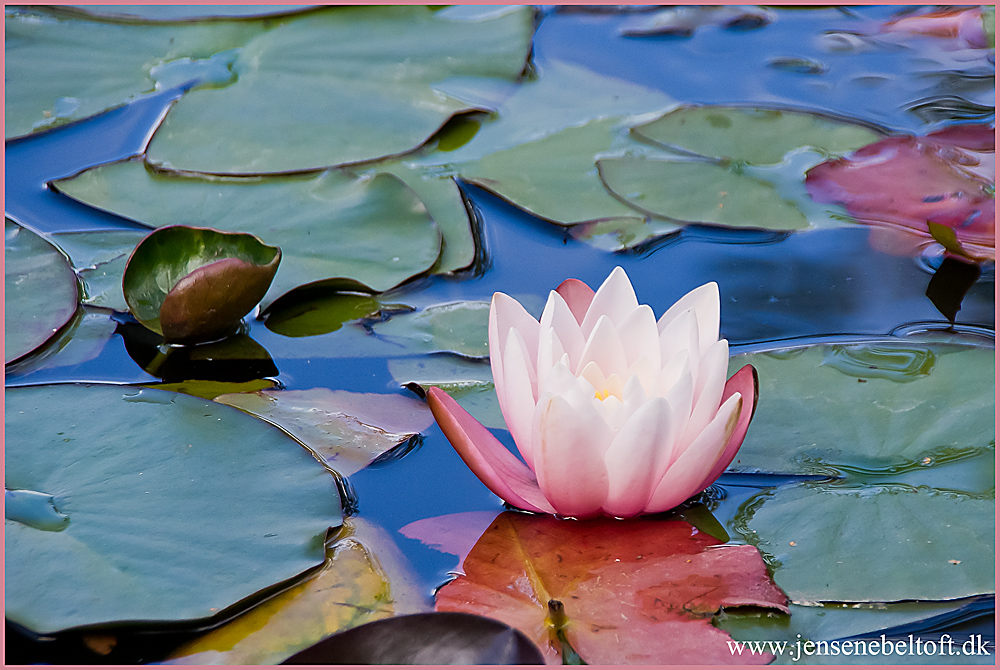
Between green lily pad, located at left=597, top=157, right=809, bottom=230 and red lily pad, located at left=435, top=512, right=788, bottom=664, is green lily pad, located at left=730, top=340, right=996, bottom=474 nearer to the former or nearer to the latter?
red lily pad, located at left=435, top=512, right=788, bottom=664

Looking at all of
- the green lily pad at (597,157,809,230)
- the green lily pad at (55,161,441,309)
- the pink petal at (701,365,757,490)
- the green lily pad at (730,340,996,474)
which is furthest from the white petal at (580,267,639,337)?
the green lily pad at (597,157,809,230)

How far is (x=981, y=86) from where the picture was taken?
289 centimetres

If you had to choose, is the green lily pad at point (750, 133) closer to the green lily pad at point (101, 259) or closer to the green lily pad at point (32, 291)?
the green lily pad at point (101, 259)

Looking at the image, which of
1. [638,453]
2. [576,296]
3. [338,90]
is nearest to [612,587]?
[638,453]

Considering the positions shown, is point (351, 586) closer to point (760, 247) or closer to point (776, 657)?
point (776, 657)

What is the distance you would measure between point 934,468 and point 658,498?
0.50 metres

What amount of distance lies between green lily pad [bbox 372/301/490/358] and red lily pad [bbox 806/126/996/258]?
1.11 meters

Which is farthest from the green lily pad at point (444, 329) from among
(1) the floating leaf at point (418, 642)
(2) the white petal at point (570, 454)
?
(1) the floating leaf at point (418, 642)

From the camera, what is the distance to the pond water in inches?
56.2

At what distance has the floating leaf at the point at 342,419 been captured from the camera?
148 cm

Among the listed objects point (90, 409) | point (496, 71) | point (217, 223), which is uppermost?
point (496, 71)

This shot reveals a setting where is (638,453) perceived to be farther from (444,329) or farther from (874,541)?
(444,329)

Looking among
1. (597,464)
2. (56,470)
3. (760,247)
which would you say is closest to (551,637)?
(597,464)

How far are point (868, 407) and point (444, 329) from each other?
2.86 feet
